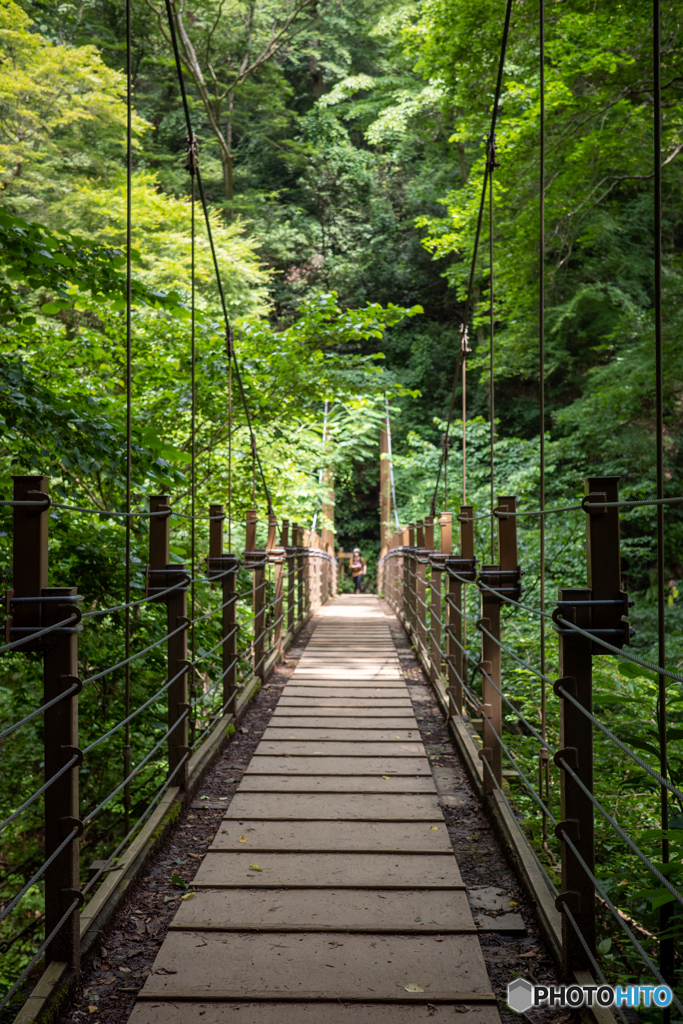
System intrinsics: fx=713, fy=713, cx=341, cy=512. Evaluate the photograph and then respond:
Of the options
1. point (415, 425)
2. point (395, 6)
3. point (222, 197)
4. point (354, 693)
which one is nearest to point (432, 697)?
point (354, 693)

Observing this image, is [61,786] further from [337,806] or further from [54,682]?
[337,806]

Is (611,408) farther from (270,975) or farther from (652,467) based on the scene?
(270,975)

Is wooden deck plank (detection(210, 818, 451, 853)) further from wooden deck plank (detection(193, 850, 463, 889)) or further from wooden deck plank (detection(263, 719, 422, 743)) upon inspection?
wooden deck plank (detection(263, 719, 422, 743))

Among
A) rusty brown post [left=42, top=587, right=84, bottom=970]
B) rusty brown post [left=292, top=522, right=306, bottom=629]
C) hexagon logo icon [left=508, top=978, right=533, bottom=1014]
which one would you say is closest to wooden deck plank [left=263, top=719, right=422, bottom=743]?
hexagon logo icon [left=508, top=978, right=533, bottom=1014]

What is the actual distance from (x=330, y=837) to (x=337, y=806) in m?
0.23

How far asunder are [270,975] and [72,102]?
862 centimetres

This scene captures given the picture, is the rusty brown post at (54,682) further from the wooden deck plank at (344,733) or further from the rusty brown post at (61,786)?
A: the wooden deck plank at (344,733)

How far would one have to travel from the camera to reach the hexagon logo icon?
1287 millimetres

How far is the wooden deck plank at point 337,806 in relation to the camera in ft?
7.14

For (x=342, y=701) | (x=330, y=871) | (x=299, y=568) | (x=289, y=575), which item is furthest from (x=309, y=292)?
(x=330, y=871)

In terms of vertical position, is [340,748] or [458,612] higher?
[458,612]

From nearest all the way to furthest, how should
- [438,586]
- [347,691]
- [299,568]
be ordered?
[438,586] → [347,691] → [299,568]

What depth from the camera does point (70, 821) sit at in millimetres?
1312

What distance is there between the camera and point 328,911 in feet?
5.34
